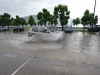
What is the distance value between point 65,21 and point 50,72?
3505 cm

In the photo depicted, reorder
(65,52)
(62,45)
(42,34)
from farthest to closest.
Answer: (42,34), (62,45), (65,52)

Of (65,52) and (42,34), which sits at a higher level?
(42,34)

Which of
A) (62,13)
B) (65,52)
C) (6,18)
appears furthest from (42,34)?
(6,18)

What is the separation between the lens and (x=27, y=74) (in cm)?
433

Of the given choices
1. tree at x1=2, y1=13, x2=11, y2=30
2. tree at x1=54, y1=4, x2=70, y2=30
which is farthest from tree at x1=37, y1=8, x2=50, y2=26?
tree at x1=2, y1=13, x2=11, y2=30

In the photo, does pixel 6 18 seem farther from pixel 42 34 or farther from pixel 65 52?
pixel 65 52

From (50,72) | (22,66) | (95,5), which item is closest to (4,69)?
(22,66)

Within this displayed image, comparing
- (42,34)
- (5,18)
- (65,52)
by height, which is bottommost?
(65,52)

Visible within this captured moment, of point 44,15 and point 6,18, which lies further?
point 6,18

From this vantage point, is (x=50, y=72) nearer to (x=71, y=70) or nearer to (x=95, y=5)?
(x=71, y=70)

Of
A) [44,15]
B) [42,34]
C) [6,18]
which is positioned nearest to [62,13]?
[44,15]

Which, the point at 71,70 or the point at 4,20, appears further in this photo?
the point at 4,20

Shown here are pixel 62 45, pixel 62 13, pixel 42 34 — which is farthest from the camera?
pixel 62 13

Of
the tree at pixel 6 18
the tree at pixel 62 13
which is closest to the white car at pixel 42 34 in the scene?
the tree at pixel 62 13
